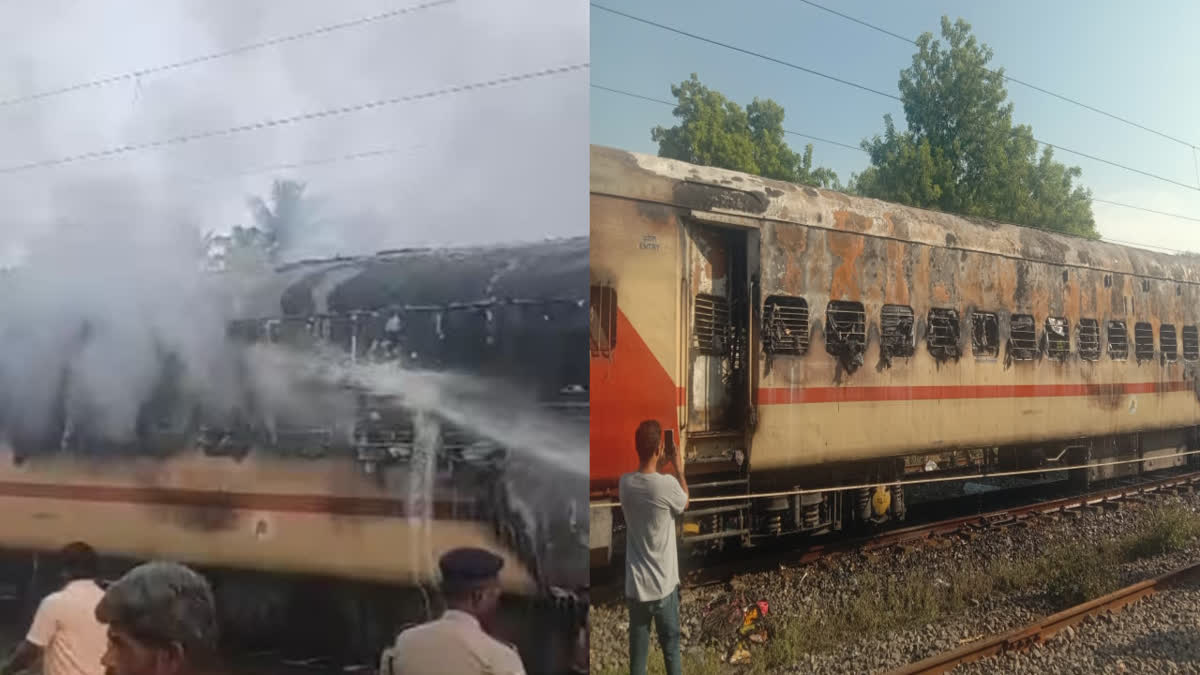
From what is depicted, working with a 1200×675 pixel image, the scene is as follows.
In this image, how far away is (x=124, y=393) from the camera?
2416 mm

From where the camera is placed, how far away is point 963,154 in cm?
201

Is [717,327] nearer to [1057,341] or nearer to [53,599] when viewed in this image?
[1057,341]

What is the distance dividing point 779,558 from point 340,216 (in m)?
1.62

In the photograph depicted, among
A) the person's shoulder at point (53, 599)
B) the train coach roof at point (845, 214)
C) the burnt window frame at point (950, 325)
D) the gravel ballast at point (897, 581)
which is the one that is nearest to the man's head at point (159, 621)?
the person's shoulder at point (53, 599)

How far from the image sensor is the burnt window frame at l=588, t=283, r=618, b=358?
5.42 feet

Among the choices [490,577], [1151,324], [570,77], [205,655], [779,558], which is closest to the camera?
[570,77]

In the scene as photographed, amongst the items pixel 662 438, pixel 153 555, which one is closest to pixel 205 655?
pixel 153 555

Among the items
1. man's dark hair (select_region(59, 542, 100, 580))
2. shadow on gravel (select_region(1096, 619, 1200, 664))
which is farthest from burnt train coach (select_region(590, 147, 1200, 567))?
man's dark hair (select_region(59, 542, 100, 580))

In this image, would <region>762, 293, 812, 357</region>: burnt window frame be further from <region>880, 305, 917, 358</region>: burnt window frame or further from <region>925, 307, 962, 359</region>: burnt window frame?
<region>925, 307, 962, 359</region>: burnt window frame

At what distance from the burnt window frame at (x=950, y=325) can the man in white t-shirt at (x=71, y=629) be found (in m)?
2.81

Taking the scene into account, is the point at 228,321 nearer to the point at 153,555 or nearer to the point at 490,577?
the point at 153,555

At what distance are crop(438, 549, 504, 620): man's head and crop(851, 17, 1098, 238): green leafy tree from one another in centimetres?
139

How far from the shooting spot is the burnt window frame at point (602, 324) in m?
1.65

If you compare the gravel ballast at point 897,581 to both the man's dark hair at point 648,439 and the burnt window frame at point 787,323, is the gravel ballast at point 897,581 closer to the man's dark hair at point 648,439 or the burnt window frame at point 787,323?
the man's dark hair at point 648,439
